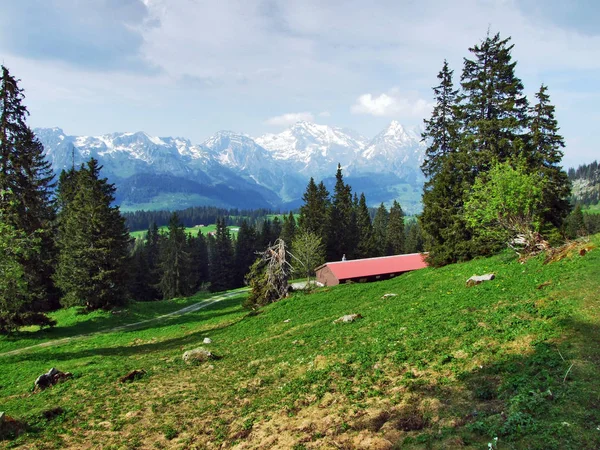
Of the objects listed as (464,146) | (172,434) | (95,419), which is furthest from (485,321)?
(464,146)

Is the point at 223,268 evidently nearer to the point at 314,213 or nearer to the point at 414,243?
the point at 314,213

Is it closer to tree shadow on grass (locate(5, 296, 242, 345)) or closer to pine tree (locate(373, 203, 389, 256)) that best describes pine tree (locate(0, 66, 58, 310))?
tree shadow on grass (locate(5, 296, 242, 345))

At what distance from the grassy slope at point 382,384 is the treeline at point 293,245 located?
112 feet

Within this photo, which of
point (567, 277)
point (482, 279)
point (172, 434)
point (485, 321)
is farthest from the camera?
point (482, 279)

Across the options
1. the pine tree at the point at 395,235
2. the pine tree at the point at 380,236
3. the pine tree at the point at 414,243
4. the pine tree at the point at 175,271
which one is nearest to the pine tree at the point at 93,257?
the pine tree at the point at 175,271

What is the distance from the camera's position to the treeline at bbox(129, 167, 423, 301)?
77250 millimetres

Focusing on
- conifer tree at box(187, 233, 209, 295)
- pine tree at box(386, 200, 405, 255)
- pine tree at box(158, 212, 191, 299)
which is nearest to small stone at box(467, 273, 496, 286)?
pine tree at box(158, 212, 191, 299)

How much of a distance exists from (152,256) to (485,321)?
107m

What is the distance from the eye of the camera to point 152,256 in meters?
110

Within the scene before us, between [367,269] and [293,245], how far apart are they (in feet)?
39.7

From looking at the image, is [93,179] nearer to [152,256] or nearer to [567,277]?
[567,277]

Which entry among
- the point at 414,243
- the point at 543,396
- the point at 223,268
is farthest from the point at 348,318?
the point at 414,243

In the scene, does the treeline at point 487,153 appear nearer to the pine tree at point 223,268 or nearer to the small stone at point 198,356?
the small stone at point 198,356

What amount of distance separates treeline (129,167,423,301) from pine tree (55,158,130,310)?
11.1m
